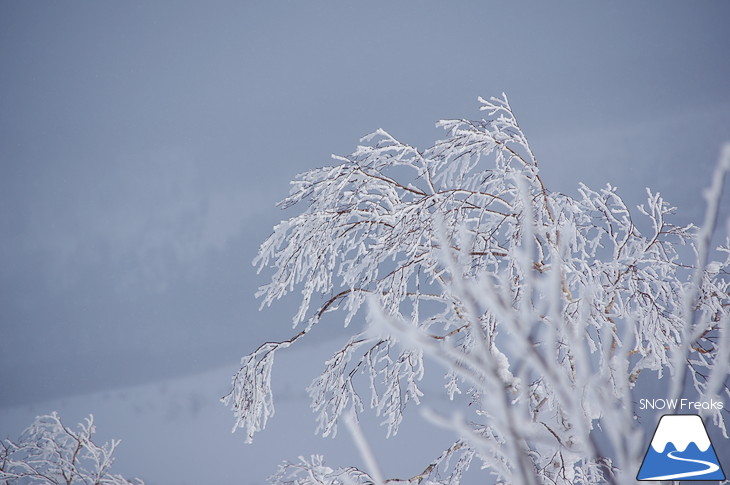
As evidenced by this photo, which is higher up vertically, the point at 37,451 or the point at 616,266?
the point at 37,451

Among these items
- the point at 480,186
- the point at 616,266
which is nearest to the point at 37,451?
the point at 480,186

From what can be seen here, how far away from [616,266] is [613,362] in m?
0.70

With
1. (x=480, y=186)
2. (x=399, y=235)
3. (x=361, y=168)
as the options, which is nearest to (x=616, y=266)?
(x=480, y=186)

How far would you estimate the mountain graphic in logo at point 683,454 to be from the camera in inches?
54.6

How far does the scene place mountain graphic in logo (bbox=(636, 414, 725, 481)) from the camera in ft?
4.55

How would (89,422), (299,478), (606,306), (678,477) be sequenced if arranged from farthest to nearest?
(89,422) < (299,478) < (606,306) < (678,477)

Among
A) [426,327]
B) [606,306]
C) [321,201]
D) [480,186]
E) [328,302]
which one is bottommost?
[606,306]

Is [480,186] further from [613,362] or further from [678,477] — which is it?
[678,477]

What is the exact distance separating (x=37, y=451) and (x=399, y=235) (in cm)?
823

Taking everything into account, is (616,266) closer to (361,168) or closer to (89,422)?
(361,168)

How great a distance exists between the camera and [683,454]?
4.67ft

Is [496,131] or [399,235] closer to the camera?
[399,235]

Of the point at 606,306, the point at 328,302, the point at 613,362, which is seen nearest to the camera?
the point at 613,362

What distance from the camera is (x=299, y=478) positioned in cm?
468
